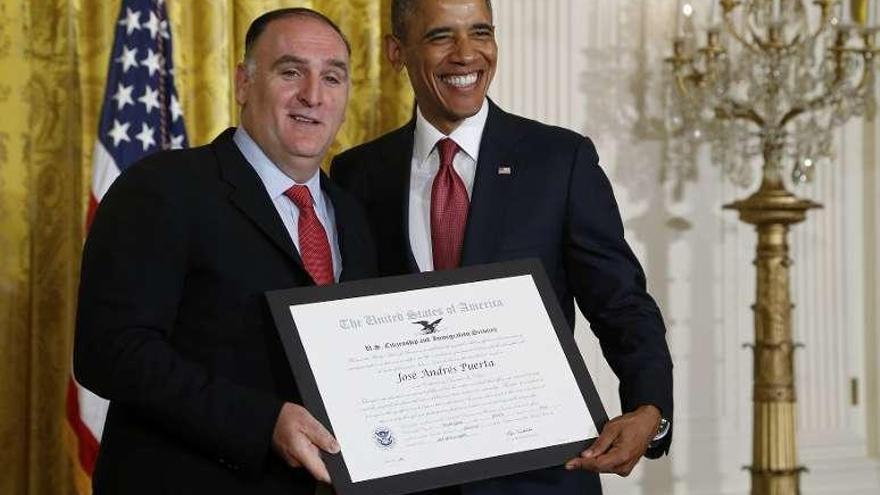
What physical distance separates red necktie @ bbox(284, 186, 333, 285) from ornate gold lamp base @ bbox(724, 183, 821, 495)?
2710 millimetres

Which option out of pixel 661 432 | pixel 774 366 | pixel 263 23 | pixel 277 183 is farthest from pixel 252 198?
pixel 774 366

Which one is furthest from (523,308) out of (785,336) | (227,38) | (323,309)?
(785,336)

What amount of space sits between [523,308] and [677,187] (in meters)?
2.90

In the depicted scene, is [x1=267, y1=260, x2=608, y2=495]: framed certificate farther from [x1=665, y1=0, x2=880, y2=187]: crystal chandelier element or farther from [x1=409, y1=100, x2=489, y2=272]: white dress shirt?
[x1=665, y1=0, x2=880, y2=187]: crystal chandelier element

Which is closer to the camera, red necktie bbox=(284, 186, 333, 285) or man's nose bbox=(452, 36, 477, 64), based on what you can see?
red necktie bbox=(284, 186, 333, 285)

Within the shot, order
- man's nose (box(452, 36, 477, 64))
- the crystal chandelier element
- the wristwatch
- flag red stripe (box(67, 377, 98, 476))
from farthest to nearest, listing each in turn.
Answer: the crystal chandelier element < flag red stripe (box(67, 377, 98, 476)) < man's nose (box(452, 36, 477, 64)) < the wristwatch

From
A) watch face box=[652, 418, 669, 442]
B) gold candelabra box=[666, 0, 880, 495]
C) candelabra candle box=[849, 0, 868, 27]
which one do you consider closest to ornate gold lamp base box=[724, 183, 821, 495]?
gold candelabra box=[666, 0, 880, 495]

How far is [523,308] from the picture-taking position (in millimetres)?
2344

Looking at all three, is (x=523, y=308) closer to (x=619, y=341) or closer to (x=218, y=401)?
(x=619, y=341)

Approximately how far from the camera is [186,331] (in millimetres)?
2154

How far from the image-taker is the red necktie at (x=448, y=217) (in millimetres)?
2611

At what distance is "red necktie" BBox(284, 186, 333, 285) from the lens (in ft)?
7.50

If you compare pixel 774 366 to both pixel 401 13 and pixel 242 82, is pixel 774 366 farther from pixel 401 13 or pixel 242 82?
pixel 242 82

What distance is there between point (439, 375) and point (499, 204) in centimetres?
51
